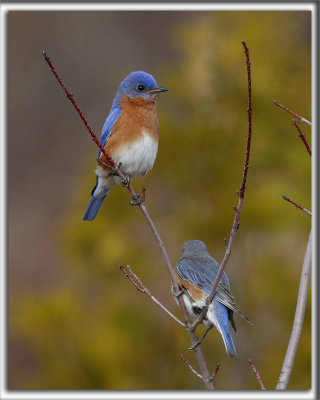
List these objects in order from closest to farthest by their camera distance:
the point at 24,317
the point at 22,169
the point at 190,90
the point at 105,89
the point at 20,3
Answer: the point at 20,3 < the point at 24,317 < the point at 190,90 < the point at 105,89 < the point at 22,169

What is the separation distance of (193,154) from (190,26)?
1.43 meters

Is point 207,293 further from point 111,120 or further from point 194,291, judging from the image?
point 111,120

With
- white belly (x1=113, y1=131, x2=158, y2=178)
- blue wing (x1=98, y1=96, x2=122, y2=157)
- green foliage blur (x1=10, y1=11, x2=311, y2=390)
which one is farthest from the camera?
green foliage blur (x1=10, y1=11, x2=311, y2=390)

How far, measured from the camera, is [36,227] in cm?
735

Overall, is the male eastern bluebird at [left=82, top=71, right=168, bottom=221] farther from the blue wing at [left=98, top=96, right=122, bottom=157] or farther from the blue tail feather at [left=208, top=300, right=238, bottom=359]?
the blue tail feather at [left=208, top=300, right=238, bottom=359]

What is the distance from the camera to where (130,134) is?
10.1ft

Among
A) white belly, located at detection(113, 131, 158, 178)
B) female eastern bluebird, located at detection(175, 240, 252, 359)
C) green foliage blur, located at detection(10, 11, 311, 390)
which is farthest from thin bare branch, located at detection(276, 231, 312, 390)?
green foliage blur, located at detection(10, 11, 311, 390)

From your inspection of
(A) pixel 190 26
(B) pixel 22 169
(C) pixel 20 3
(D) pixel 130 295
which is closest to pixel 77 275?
(D) pixel 130 295

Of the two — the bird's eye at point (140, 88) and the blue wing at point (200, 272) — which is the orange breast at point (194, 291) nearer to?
the blue wing at point (200, 272)

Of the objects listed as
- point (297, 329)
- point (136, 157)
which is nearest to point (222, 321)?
point (297, 329)

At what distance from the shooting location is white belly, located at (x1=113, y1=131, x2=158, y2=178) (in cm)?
301

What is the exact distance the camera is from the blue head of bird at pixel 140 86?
3.01m

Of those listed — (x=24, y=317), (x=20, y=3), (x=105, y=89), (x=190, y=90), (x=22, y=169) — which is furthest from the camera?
(x=22, y=169)

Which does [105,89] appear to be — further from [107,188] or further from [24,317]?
[107,188]
